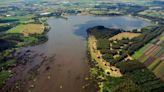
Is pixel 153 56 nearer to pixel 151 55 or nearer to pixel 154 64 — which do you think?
pixel 151 55

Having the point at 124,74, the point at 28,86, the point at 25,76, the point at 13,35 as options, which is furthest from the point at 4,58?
the point at 124,74

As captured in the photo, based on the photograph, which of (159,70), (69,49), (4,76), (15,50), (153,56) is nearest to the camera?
(159,70)

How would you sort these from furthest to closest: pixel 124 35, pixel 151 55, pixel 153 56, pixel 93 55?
pixel 124 35 → pixel 93 55 → pixel 151 55 → pixel 153 56

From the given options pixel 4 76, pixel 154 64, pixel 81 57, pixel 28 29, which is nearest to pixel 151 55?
pixel 154 64

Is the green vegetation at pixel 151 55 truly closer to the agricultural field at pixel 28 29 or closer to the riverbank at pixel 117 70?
the riverbank at pixel 117 70

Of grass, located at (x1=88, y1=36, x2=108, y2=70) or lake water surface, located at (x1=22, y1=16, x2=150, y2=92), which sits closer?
lake water surface, located at (x1=22, y1=16, x2=150, y2=92)

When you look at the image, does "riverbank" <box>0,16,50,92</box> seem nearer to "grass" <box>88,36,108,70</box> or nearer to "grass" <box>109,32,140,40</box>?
"grass" <box>88,36,108,70</box>

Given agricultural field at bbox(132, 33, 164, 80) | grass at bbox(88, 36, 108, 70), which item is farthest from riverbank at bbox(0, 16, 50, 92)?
agricultural field at bbox(132, 33, 164, 80)
